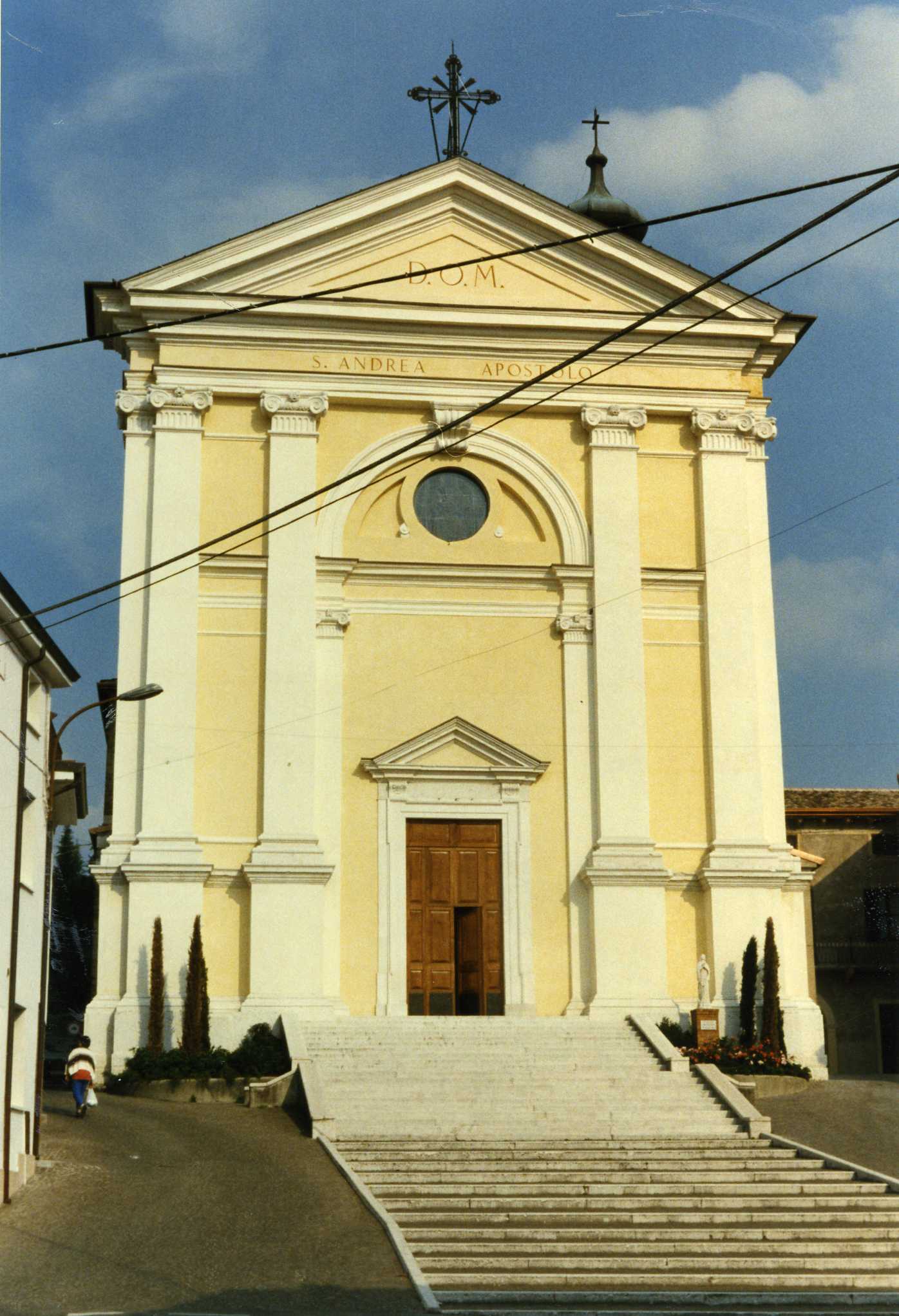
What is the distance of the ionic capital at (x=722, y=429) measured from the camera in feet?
98.0

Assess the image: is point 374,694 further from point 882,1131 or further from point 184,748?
point 882,1131

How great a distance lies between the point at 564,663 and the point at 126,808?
7.25m

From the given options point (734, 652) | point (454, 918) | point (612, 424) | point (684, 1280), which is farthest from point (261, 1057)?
point (612, 424)

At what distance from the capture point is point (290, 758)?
2769cm

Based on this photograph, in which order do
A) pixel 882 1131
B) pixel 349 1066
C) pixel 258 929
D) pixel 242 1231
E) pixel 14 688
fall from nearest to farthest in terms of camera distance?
pixel 242 1231
pixel 14 688
pixel 882 1131
pixel 349 1066
pixel 258 929

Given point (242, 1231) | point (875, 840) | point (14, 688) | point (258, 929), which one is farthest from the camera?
point (875, 840)

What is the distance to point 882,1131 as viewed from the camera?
2170cm

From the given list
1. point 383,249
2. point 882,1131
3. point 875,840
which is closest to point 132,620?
point 383,249

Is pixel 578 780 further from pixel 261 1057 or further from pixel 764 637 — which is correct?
pixel 261 1057

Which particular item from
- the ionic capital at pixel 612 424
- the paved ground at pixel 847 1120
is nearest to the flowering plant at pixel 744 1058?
the paved ground at pixel 847 1120

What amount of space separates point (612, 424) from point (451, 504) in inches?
116

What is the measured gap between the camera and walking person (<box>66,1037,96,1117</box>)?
21.8 m

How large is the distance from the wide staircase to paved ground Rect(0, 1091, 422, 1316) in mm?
601

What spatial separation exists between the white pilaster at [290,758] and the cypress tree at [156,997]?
54.1 inches
